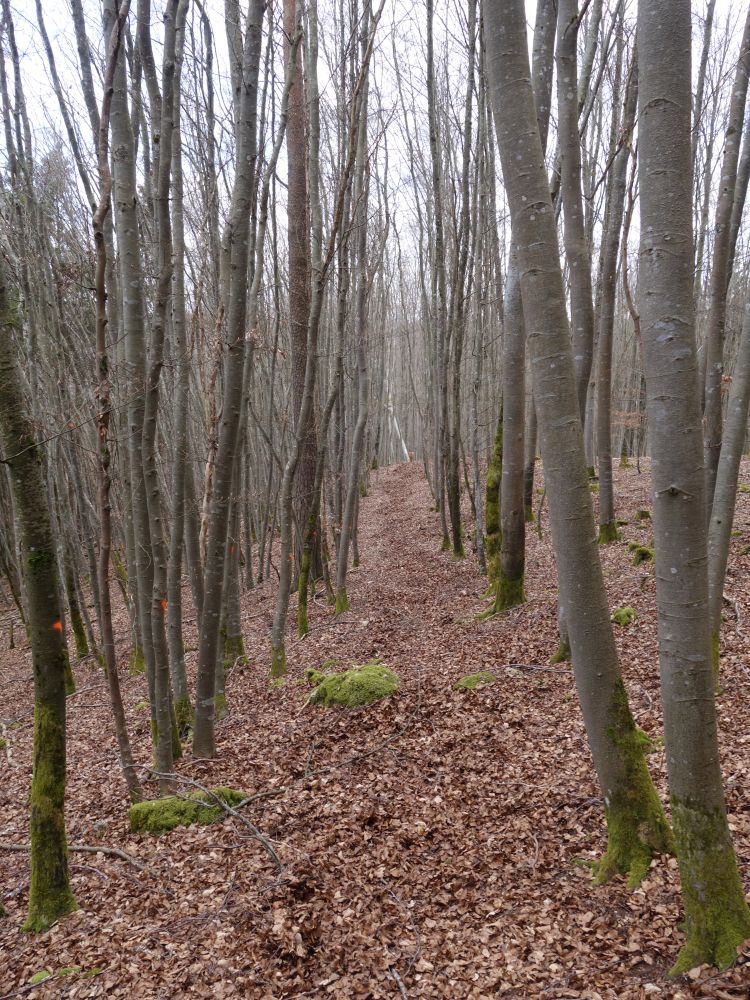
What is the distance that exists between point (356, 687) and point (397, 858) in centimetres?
249

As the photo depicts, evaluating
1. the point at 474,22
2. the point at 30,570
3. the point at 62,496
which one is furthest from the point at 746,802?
the point at 474,22

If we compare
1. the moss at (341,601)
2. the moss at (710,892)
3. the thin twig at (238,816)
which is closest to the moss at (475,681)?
the thin twig at (238,816)

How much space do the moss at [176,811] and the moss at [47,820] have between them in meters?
1.03

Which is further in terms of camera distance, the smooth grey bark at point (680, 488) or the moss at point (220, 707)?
the moss at point (220, 707)

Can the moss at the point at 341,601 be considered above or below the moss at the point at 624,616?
below

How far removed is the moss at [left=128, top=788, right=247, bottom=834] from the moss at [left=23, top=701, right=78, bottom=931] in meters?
1.03

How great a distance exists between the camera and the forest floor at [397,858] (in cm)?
276

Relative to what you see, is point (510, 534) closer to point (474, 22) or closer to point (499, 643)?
point (499, 643)

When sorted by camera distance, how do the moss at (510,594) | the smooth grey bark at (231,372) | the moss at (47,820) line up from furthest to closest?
the moss at (510,594), the smooth grey bark at (231,372), the moss at (47,820)

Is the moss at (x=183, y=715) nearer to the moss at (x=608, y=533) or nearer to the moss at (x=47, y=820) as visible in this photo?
the moss at (x=47, y=820)

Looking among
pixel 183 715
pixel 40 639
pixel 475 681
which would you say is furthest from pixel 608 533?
pixel 40 639

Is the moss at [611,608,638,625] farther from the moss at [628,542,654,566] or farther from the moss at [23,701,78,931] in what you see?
the moss at [23,701,78,931]

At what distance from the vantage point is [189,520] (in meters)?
7.21

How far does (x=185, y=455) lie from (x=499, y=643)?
411 cm
